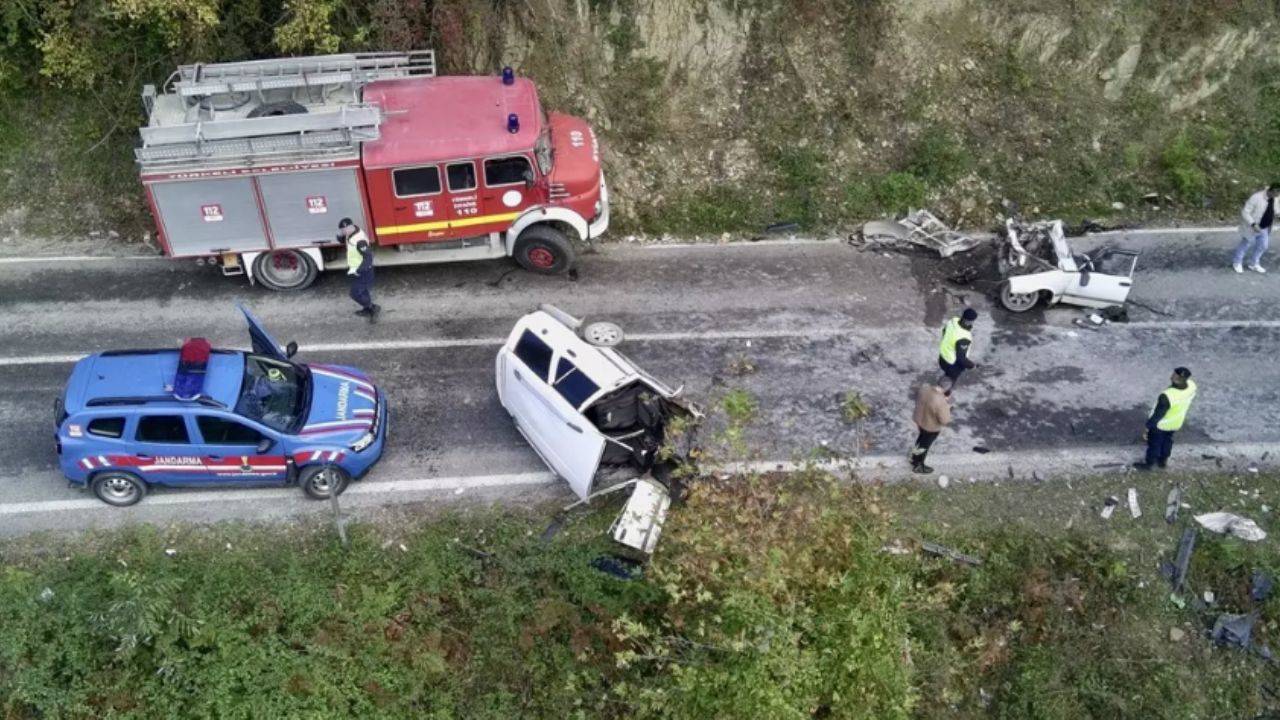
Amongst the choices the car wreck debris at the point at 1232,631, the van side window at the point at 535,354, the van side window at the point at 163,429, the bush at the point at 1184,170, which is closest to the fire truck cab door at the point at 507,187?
the van side window at the point at 535,354

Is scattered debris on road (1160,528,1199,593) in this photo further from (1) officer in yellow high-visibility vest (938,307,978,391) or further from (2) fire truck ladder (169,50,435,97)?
(2) fire truck ladder (169,50,435,97)

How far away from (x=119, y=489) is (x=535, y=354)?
4921 millimetres

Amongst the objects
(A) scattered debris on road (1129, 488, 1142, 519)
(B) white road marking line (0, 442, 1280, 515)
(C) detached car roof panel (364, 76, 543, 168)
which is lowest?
(A) scattered debris on road (1129, 488, 1142, 519)

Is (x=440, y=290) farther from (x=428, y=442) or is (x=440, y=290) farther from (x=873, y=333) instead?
(x=873, y=333)

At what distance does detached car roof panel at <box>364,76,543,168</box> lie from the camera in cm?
1311

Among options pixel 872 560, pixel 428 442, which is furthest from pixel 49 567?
pixel 872 560

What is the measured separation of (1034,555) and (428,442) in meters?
7.25

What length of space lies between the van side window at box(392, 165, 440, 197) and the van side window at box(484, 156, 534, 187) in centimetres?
69

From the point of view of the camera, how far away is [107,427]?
34.5 feet

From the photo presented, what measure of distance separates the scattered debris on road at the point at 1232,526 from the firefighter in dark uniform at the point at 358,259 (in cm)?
1085

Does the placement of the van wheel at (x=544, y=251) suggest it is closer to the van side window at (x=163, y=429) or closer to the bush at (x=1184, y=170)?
the van side window at (x=163, y=429)

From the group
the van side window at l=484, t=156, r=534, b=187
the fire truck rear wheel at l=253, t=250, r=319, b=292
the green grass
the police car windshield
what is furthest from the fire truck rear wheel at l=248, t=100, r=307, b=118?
the green grass

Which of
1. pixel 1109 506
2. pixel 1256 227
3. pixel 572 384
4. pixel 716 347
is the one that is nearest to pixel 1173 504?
pixel 1109 506

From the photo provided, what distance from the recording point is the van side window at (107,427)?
1046 centimetres
